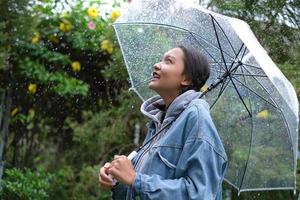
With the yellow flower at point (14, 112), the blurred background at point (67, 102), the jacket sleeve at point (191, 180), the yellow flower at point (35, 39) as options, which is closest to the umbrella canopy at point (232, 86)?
the jacket sleeve at point (191, 180)

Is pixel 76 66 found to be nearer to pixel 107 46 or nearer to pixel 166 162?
pixel 107 46

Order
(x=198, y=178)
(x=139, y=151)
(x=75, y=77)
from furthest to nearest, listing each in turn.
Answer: (x=75, y=77) → (x=139, y=151) → (x=198, y=178)

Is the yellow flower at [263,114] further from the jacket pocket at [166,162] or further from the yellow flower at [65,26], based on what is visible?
the yellow flower at [65,26]

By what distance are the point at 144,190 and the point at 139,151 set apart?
0.95ft

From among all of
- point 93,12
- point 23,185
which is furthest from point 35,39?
point 23,185

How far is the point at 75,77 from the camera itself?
6012 mm

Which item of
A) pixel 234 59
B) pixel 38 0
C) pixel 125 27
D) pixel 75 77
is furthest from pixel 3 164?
pixel 234 59

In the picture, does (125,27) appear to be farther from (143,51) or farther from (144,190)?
(144,190)

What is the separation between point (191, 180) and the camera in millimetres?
2016

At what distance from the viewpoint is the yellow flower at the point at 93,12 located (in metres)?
5.87

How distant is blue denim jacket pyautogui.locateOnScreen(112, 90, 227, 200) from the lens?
6.59 ft

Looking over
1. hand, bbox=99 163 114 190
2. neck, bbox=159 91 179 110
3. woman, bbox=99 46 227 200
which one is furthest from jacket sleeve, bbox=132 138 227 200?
neck, bbox=159 91 179 110

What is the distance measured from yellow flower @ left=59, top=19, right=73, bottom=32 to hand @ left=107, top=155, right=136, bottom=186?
154 inches

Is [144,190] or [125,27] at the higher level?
[125,27]
